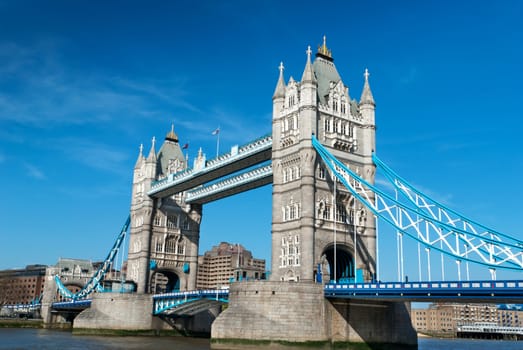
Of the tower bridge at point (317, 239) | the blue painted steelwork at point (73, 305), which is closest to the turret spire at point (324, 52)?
the tower bridge at point (317, 239)

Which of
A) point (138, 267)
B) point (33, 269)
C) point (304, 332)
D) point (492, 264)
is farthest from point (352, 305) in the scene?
point (33, 269)

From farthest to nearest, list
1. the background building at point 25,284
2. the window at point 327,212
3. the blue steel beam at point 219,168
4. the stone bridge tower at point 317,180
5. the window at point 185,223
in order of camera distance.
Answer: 1. the background building at point 25,284
2. the window at point 185,223
3. the blue steel beam at point 219,168
4. the window at point 327,212
5. the stone bridge tower at point 317,180

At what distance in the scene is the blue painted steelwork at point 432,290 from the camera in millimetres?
33500

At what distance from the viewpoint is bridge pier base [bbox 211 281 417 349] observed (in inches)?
1636

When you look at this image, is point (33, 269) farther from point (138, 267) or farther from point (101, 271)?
point (138, 267)

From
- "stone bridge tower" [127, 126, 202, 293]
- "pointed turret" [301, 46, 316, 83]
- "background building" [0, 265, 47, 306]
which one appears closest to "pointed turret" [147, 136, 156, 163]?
"stone bridge tower" [127, 126, 202, 293]

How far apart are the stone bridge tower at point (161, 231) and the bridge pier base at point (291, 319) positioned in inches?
1219

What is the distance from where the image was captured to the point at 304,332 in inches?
1631

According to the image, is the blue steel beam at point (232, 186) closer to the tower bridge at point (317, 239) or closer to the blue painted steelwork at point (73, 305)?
the tower bridge at point (317, 239)

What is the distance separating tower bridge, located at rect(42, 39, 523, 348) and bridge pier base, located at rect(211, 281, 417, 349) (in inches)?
2.9

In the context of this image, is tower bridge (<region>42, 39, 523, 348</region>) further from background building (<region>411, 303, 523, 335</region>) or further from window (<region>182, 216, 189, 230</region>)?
background building (<region>411, 303, 523, 335</region>)

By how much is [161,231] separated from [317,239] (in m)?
31.9

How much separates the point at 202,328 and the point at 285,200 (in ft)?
87.7

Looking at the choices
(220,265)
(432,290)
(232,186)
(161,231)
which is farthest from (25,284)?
(432,290)
